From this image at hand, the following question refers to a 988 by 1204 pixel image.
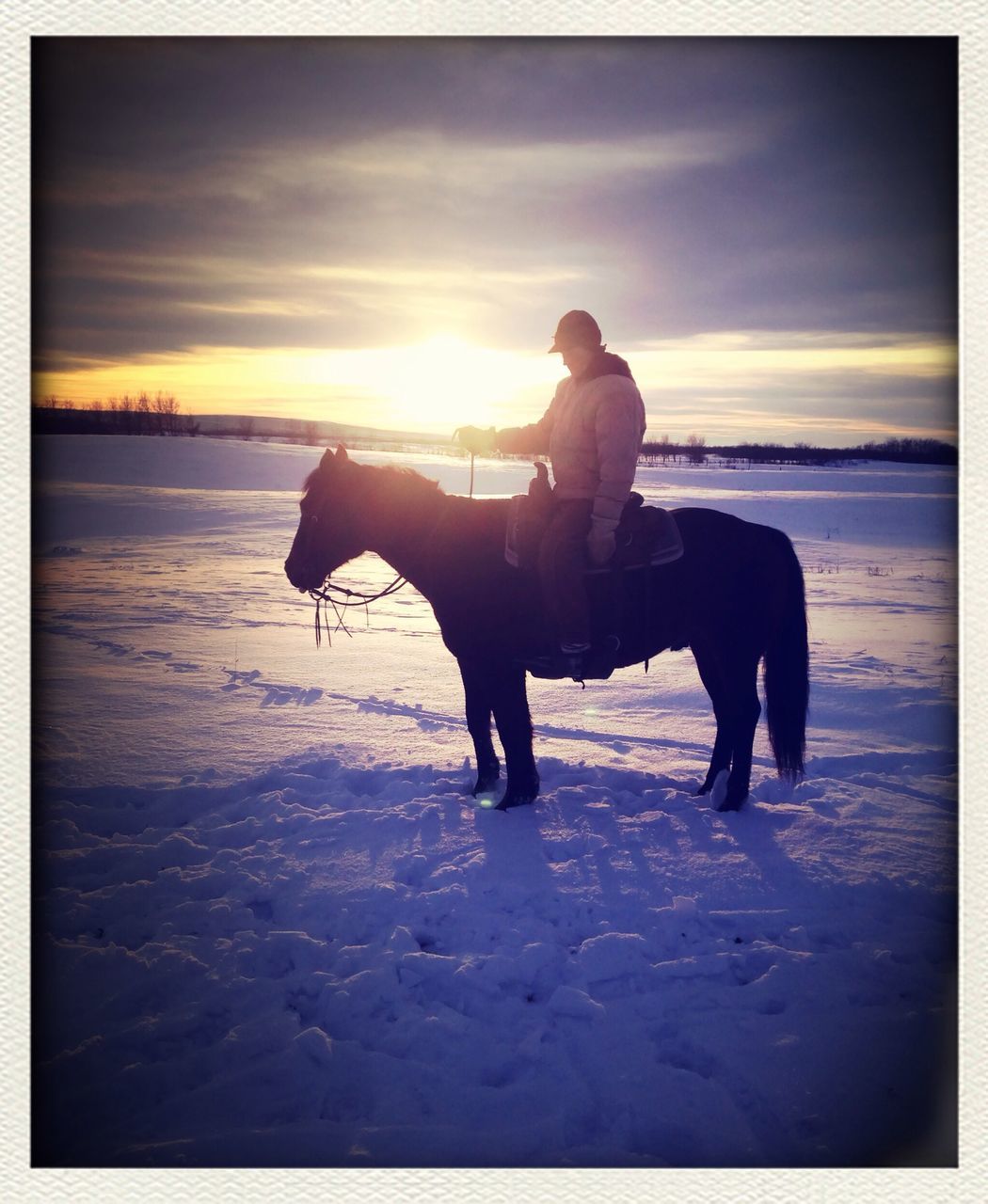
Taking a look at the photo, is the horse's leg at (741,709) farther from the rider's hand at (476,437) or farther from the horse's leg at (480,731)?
the rider's hand at (476,437)

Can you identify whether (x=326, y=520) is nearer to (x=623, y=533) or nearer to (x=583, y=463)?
(x=583, y=463)

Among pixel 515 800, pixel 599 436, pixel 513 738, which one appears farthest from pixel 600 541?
pixel 515 800

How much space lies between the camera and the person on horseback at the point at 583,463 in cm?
358

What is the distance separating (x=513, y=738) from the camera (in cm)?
412

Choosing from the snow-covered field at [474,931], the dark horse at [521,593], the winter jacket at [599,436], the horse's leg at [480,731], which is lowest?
the snow-covered field at [474,931]

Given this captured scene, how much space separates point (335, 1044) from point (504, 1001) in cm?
63

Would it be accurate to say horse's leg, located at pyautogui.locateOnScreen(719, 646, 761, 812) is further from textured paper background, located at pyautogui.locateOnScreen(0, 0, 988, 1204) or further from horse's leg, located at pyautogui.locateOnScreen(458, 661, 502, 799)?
horse's leg, located at pyautogui.locateOnScreen(458, 661, 502, 799)

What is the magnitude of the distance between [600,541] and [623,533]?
187 millimetres

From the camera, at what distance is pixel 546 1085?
8.05 ft

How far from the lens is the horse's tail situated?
4.09 meters

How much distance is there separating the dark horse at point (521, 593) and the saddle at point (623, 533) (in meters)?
0.15

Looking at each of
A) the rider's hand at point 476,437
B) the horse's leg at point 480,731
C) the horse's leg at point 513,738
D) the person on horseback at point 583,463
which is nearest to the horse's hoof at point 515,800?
the horse's leg at point 513,738

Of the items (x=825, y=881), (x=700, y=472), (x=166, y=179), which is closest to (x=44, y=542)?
(x=166, y=179)

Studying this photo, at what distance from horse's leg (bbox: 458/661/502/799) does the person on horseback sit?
2.13 ft
